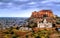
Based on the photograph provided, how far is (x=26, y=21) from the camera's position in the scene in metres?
4.15

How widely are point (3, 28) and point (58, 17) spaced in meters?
1.50

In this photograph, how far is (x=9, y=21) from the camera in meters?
4.22

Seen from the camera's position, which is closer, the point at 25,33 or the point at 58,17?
the point at 25,33

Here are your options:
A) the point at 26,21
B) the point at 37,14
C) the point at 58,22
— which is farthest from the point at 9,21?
the point at 58,22

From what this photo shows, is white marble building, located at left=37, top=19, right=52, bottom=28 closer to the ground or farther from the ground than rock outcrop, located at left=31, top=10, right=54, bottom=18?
closer to the ground

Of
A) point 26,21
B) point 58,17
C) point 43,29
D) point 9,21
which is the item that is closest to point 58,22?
point 58,17

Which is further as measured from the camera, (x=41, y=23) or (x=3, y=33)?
(x=41, y=23)

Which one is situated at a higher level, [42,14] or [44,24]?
[42,14]

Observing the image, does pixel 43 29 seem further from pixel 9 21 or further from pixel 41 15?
pixel 9 21

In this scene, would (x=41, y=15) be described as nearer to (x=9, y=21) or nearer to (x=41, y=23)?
(x=41, y=23)

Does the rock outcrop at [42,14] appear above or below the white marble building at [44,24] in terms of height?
above

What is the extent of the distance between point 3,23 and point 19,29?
0.48 meters

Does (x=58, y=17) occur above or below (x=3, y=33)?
above

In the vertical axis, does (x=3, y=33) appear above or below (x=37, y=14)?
below
